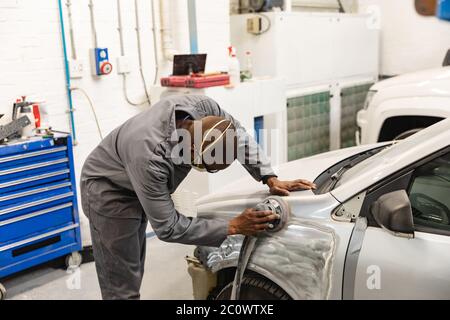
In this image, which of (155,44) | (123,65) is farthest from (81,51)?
(155,44)

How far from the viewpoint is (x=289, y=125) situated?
16.3ft

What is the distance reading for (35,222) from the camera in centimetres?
337

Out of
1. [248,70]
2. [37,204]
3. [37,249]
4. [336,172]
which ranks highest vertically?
[248,70]

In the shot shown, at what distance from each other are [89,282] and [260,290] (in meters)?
1.82

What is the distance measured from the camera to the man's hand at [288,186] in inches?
84.7

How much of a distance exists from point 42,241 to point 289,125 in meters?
2.59

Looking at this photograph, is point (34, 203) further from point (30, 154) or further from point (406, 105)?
point (406, 105)

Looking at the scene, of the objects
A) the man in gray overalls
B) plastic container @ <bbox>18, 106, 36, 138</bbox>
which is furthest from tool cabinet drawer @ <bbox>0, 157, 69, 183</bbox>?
the man in gray overalls

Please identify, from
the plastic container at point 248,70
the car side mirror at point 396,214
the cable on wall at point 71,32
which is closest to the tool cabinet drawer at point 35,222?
the cable on wall at point 71,32

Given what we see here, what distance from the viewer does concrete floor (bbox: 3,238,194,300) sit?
3.23m

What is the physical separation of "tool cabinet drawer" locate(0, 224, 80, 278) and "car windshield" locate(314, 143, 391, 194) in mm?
2015

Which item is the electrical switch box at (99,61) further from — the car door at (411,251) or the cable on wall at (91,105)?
the car door at (411,251)

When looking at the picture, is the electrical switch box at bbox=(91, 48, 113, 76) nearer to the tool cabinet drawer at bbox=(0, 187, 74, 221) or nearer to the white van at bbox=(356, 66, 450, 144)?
the tool cabinet drawer at bbox=(0, 187, 74, 221)
